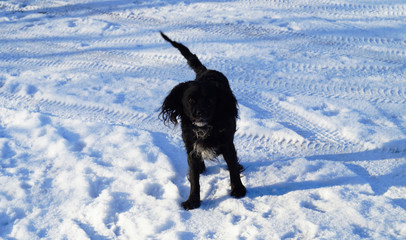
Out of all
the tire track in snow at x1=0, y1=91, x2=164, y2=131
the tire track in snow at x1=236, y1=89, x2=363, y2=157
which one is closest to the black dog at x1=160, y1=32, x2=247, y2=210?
the tire track in snow at x1=236, y1=89, x2=363, y2=157

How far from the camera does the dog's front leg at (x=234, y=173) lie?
272 cm

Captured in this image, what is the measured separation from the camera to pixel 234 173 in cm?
275

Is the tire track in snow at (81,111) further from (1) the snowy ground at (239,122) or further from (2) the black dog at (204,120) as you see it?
(2) the black dog at (204,120)

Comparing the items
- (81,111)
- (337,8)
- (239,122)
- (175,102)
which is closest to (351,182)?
(239,122)

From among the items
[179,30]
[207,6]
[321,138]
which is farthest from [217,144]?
[207,6]

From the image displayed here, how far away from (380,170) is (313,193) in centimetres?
76

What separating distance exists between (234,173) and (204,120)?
23.0 inches

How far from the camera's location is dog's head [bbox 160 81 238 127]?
242 centimetres

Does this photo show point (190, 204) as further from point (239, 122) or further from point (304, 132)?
point (304, 132)

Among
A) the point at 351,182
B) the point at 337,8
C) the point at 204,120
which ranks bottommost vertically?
the point at 351,182

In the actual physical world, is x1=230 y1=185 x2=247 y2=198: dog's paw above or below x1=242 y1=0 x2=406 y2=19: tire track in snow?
below

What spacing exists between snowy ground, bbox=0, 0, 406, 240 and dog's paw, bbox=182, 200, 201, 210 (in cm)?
5

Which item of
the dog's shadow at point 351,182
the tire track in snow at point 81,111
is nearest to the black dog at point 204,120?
the dog's shadow at point 351,182

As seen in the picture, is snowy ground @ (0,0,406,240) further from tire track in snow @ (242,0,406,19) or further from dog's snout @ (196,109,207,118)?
dog's snout @ (196,109,207,118)
